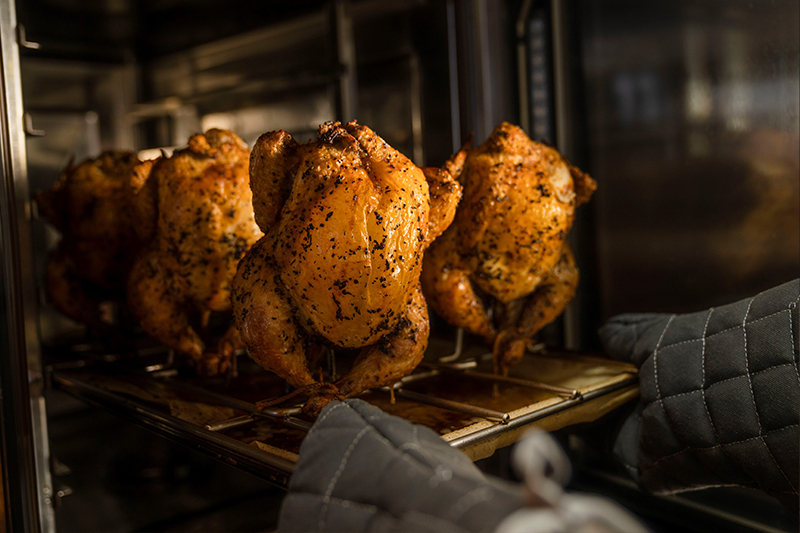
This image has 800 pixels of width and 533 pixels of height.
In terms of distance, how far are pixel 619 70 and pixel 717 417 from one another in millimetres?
1201

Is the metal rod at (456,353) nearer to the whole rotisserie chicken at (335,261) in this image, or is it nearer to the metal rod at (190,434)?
the whole rotisserie chicken at (335,261)

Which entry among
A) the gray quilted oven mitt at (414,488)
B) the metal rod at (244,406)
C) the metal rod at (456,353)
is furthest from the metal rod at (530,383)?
the gray quilted oven mitt at (414,488)

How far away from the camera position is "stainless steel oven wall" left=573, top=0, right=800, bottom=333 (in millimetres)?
1763

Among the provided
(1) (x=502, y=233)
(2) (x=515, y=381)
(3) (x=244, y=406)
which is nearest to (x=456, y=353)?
(2) (x=515, y=381)

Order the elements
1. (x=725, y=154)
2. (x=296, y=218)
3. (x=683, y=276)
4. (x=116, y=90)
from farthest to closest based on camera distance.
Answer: (x=116, y=90) < (x=683, y=276) < (x=725, y=154) < (x=296, y=218)

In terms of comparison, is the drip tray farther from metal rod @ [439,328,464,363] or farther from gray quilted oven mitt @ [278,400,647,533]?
gray quilted oven mitt @ [278,400,647,533]

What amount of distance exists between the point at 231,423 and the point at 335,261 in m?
0.43

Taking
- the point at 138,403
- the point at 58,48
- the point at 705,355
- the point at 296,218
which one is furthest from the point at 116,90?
the point at 705,355

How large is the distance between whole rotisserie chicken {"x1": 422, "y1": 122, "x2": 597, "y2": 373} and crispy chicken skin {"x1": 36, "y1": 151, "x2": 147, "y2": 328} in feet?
3.52

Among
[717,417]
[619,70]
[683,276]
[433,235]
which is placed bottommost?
[717,417]

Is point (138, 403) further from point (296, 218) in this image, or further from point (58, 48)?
point (58, 48)

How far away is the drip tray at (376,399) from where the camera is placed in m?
1.29

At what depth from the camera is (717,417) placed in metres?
1.41

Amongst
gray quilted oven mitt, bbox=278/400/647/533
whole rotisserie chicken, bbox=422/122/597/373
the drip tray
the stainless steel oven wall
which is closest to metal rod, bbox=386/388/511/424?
the drip tray
